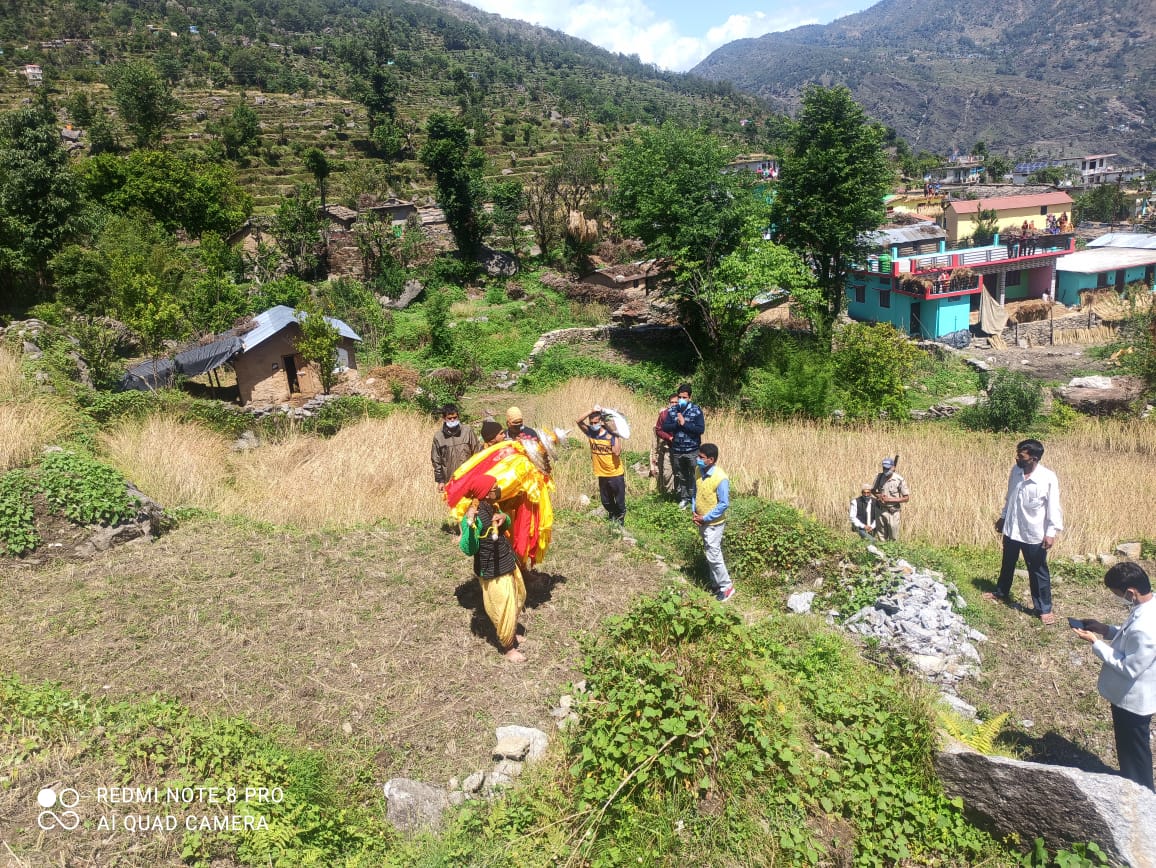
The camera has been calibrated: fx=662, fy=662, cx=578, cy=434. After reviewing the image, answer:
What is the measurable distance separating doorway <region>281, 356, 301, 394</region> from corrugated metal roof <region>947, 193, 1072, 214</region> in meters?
40.5

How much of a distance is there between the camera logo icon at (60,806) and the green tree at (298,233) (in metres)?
28.0

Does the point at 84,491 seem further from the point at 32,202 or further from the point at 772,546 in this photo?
the point at 32,202

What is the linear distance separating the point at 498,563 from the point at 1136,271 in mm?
39903

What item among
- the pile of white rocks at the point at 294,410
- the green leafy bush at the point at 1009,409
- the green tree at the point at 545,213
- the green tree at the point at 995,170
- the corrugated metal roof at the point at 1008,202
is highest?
the green tree at the point at 995,170

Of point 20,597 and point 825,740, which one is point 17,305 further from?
point 825,740

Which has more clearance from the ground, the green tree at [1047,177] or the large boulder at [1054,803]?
the green tree at [1047,177]

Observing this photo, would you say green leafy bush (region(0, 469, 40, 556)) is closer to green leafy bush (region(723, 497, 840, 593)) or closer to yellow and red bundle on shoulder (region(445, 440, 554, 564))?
yellow and red bundle on shoulder (region(445, 440, 554, 564))

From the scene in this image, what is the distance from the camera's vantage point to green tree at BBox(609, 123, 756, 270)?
1902cm

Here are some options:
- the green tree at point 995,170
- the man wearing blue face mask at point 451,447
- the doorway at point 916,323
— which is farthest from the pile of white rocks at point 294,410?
the green tree at point 995,170

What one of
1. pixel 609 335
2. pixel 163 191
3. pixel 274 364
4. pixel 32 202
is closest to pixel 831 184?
pixel 609 335

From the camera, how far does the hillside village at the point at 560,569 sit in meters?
3.72

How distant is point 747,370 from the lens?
18.4 meters

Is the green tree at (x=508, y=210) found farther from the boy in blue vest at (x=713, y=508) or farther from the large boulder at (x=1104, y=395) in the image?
the boy in blue vest at (x=713, y=508)

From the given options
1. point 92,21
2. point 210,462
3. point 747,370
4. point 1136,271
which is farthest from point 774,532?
point 92,21
